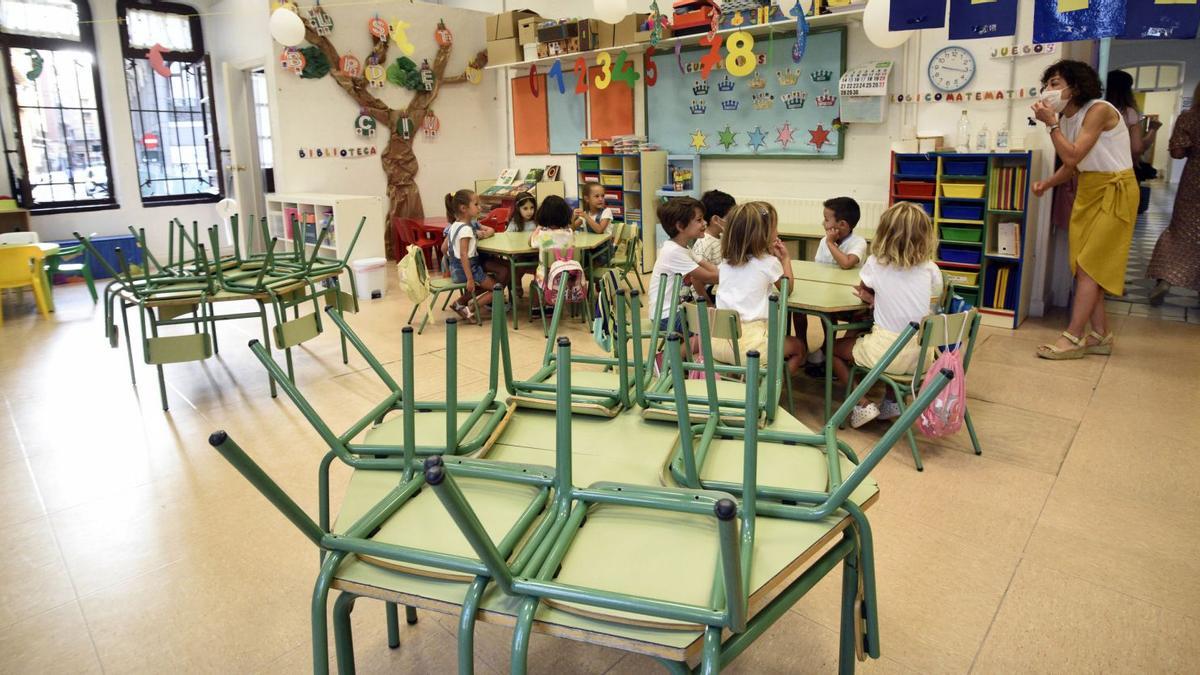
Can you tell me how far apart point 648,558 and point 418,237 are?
277 inches

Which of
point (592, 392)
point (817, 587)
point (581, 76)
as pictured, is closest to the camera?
point (592, 392)

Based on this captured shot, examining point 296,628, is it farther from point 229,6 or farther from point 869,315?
point 229,6

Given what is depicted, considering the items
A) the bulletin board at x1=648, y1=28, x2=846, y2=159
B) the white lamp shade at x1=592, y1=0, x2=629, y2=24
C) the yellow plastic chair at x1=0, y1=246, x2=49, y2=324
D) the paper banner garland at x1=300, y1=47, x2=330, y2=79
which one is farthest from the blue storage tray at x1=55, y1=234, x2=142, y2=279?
the bulletin board at x1=648, y1=28, x2=846, y2=159

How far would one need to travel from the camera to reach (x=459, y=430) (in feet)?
4.86

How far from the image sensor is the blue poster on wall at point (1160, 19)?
8.03 ft

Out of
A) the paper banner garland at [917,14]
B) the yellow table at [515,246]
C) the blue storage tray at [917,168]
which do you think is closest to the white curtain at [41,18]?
the yellow table at [515,246]

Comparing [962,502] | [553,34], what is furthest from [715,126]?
[962,502]

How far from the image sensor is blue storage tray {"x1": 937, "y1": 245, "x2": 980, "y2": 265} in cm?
509

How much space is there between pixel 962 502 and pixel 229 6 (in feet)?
27.2

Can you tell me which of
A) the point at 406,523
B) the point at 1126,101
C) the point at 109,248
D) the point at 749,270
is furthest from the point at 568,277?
the point at 109,248

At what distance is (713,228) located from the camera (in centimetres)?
404

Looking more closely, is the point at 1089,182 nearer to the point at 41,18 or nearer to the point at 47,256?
the point at 47,256

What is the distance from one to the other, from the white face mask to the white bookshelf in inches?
194

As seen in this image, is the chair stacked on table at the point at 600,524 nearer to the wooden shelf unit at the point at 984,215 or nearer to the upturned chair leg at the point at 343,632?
the upturned chair leg at the point at 343,632
